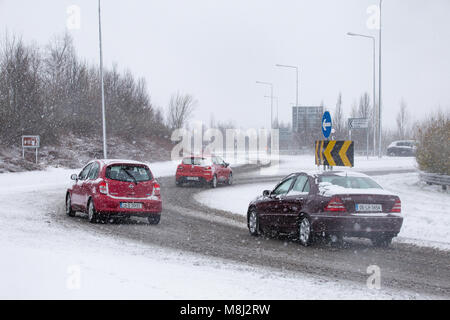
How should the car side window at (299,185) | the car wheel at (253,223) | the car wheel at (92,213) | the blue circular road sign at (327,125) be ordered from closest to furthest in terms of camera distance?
the car side window at (299,185), the car wheel at (253,223), the car wheel at (92,213), the blue circular road sign at (327,125)

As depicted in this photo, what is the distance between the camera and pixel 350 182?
11.8 meters

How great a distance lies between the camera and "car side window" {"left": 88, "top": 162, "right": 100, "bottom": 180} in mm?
15188

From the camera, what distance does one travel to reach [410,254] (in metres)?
11.1

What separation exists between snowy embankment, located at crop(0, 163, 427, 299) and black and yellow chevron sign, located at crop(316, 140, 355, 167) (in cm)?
617

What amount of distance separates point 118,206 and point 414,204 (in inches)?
366

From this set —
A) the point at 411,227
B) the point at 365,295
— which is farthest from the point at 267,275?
the point at 411,227

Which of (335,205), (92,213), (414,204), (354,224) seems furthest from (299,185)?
(414,204)

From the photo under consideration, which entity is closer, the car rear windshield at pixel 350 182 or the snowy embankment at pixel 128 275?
the snowy embankment at pixel 128 275

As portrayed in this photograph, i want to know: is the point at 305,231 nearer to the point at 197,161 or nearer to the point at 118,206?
the point at 118,206

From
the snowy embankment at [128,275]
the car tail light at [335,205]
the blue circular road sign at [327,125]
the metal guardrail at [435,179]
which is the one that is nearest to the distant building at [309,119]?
the metal guardrail at [435,179]

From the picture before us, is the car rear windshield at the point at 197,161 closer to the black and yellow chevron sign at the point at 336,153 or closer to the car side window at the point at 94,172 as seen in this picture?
the black and yellow chevron sign at the point at 336,153

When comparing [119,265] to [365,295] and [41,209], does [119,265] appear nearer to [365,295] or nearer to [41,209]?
[365,295]

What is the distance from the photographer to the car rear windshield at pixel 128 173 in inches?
587
